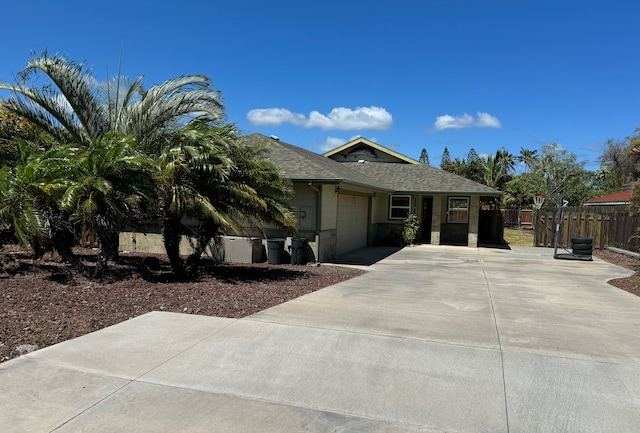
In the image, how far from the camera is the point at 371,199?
21688 millimetres

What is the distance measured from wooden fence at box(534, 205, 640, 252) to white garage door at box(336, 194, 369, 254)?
358 inches

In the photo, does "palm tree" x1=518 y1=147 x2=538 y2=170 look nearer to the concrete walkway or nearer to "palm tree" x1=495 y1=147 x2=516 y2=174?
"palm tree" x1=495 y1=147 x2=516 y2=174

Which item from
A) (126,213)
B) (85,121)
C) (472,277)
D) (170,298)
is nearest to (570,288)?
(472,277)

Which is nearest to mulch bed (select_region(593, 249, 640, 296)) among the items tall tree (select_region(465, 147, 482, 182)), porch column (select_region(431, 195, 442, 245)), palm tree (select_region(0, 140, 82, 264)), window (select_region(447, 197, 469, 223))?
window (select_region(447, 197, 469, 223))

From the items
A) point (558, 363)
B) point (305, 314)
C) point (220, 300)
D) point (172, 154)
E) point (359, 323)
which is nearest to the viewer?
point (558, 363)

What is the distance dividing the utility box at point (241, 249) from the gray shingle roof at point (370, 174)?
7.69 ft

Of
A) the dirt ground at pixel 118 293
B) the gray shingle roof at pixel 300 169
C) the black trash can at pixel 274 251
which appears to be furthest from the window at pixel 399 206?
the dirt ground at pixel 118 293

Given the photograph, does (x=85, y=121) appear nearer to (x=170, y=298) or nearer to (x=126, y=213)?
(x=126, y=213)

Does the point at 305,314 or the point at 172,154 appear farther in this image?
the point at 172,154

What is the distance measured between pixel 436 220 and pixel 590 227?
6.97 m

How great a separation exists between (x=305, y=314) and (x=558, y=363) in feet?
11.7

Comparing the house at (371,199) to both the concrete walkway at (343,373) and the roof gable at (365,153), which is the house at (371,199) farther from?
the concrete walkway at (343,373)

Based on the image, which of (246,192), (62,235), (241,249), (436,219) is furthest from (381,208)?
(62,235)

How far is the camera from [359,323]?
689cm
